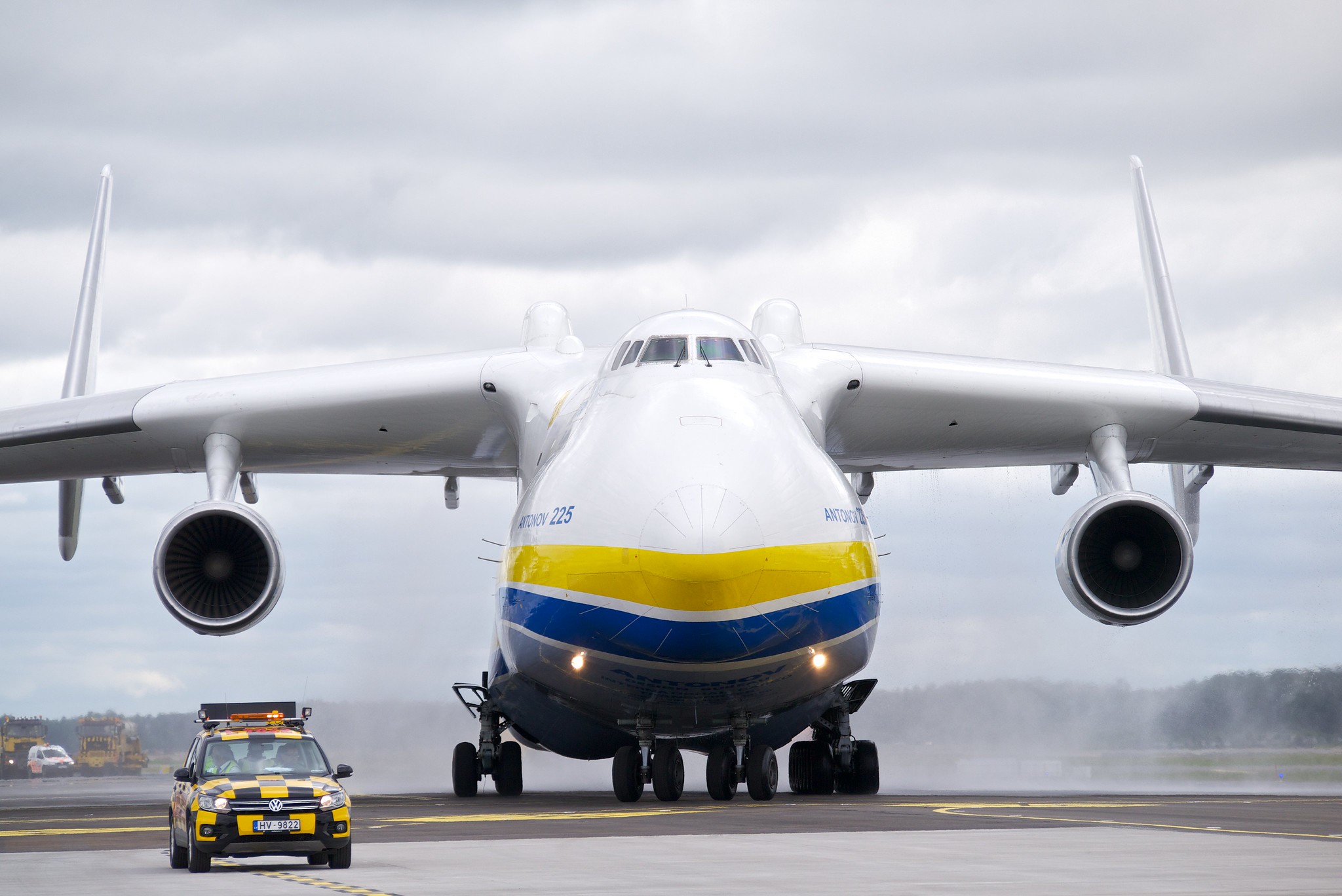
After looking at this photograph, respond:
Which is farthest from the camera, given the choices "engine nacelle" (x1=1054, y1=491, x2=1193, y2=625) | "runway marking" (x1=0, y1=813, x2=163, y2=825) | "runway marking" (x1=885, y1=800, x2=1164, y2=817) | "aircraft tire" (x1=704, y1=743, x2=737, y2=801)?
"engine nacelle" (x1=1054, y1=491, x2=1193, y2=625)

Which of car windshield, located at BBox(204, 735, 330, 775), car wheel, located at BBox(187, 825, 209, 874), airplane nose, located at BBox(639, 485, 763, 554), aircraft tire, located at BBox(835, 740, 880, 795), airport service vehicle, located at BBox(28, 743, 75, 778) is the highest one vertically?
airport service vehicle, located at BBox(28, 743, 75, 778)

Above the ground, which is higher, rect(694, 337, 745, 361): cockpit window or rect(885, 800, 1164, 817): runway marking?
rect(694, 337, 745, 361): cockpit window

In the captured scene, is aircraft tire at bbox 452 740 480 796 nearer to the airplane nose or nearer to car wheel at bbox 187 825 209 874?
the airplane nose

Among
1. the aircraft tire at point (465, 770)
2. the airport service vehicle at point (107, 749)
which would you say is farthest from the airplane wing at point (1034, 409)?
the airport service vehicle at point (107, 749)

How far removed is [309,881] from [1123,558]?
950 cm

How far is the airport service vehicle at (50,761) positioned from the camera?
54.5m

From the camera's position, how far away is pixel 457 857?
33.3 ft

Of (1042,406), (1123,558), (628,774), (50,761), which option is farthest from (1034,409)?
(50,761)

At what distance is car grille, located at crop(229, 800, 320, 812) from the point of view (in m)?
10.6

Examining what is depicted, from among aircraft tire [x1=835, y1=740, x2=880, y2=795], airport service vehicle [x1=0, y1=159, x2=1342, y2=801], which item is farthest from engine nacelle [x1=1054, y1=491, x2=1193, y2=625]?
aircraft tire [x1=835, y1=740, x2=880, y2=795]

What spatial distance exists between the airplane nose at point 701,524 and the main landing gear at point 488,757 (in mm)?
6308

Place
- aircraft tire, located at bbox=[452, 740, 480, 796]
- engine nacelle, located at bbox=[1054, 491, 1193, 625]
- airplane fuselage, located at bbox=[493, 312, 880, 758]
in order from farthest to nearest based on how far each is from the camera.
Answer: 1. aircraft tire, located at bbox=[452, 740, 480, 796]
2. engine nacelle, located at bbox=[1054, 491, 1193, 625]
3. airplane fuselage, located at bbox=[493, 312, 880, 758]

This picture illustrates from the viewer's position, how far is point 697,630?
42.8ft

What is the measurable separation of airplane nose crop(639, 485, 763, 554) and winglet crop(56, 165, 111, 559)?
8.42 meters
